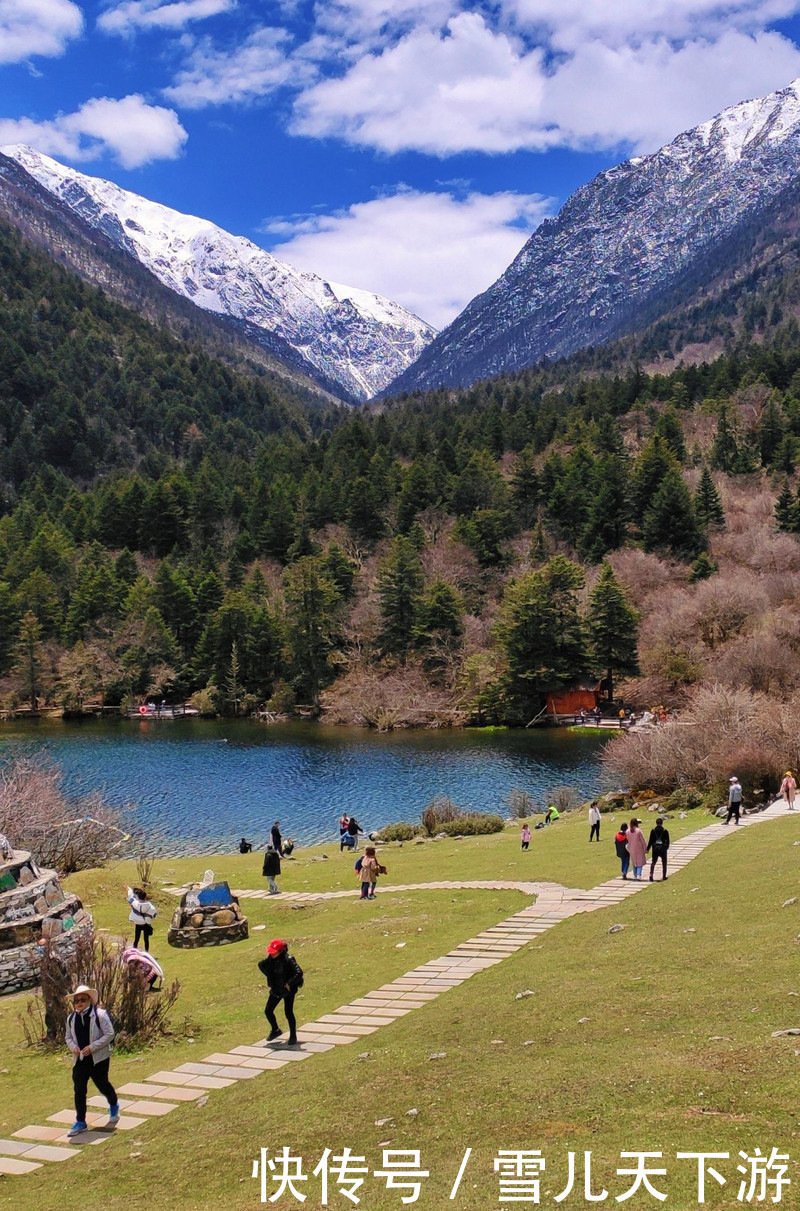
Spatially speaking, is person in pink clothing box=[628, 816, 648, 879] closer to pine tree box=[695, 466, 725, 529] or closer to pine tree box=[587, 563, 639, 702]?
pine tree box=[587, 563, 639, 702]

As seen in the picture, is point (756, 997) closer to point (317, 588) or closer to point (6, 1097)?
point (6, 1097)

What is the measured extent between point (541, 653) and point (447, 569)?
24236 millimetres

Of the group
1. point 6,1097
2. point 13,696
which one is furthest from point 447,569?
point 6,1097

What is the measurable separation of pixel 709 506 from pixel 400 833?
73.9 m

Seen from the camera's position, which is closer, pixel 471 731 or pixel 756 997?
pixel 756 997

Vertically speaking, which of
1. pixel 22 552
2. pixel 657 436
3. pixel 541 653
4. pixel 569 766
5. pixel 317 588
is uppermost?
pixel 657 436

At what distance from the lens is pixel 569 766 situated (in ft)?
187

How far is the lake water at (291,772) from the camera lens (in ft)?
148

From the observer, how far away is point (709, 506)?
330ft

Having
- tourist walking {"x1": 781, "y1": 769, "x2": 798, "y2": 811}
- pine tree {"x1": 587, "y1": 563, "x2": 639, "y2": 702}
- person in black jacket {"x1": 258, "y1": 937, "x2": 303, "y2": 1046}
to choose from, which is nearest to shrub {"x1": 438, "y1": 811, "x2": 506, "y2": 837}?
tourist walking {"x1": 781, "y1": 769, "x2": 798, "y2": 811}

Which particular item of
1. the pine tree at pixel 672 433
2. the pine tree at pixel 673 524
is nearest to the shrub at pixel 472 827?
the pine tree at pixel 673 524

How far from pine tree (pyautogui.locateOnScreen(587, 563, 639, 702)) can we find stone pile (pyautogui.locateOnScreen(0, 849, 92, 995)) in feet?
219

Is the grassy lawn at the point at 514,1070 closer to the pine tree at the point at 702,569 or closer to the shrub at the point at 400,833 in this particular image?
the shrub at the point at 400,833

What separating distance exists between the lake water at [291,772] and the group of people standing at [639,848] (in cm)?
2087
